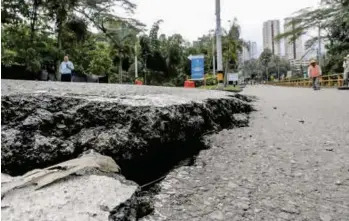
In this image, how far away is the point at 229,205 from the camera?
225 cm

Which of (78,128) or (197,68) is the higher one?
(197,68)

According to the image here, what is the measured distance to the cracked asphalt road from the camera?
2160mm

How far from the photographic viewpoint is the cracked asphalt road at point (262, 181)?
216cm

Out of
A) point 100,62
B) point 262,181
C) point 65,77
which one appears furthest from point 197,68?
point 100,62

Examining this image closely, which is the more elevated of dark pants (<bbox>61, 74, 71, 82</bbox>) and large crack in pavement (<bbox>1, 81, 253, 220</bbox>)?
dark pants (<bbox>61, 74, 71, 82</bbox>)

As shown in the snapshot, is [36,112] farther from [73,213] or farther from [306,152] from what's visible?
[306,152]

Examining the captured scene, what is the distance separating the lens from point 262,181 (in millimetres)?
2623

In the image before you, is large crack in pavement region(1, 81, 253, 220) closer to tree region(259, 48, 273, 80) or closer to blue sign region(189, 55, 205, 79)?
blue sign region(189, 55, 205, 79)

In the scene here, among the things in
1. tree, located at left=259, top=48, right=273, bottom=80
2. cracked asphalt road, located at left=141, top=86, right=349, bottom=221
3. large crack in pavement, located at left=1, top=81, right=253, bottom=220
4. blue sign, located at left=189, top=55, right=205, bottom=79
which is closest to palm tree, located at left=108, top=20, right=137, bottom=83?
blue sign, located at left=189, top=55, right=205, bottom=79

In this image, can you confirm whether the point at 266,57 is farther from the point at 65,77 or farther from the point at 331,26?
the point at 65,77

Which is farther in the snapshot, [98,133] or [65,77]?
[65,77]

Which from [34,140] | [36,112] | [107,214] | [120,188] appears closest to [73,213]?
[107,214]

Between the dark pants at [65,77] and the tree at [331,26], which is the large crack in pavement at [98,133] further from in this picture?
the tree at [331,26]

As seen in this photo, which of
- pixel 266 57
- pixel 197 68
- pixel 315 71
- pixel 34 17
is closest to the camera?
pixel 315 71
